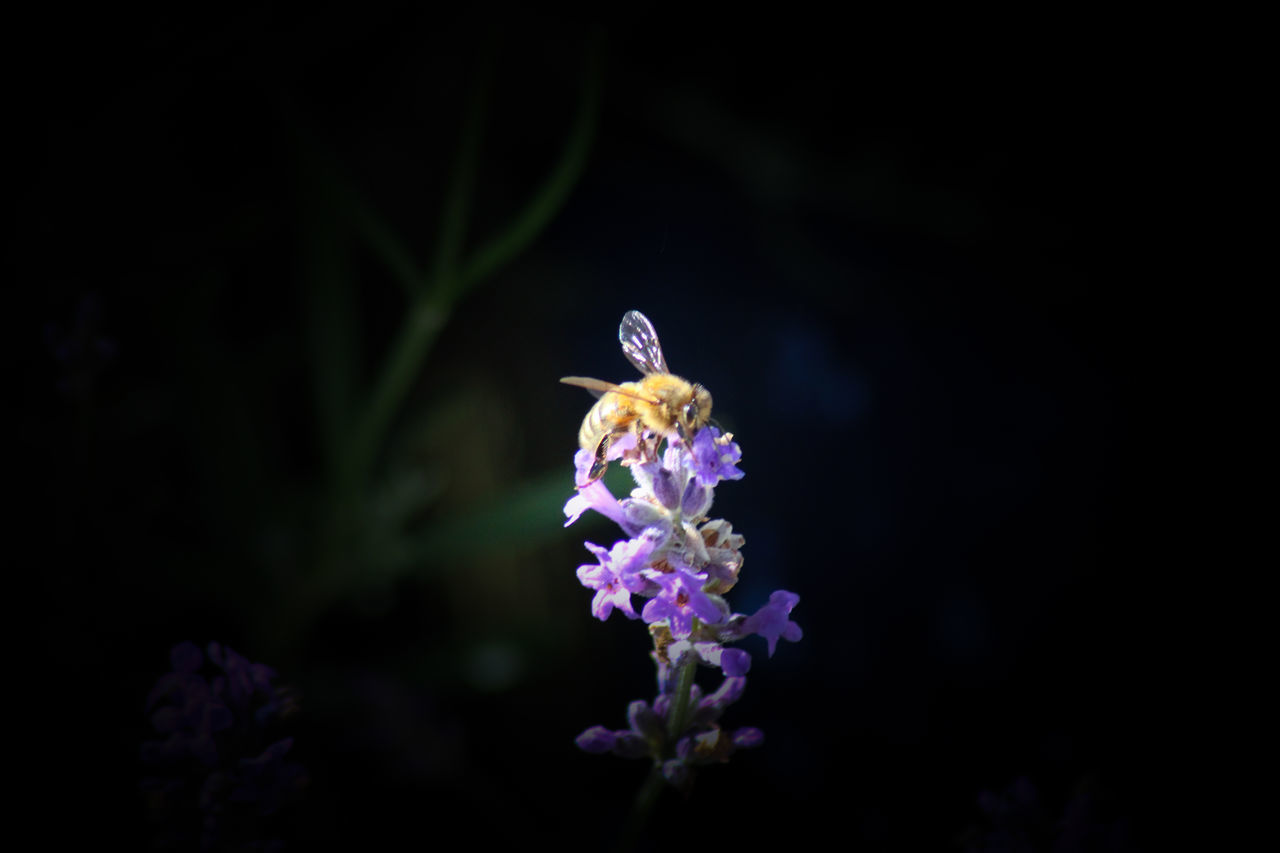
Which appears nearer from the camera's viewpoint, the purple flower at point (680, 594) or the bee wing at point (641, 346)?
the purple flower at point (680, 594)

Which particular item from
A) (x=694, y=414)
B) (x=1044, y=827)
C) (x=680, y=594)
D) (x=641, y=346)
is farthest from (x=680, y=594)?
(x=1044, y=827)

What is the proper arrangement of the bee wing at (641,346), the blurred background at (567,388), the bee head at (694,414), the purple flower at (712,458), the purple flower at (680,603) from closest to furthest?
the purple flower at (680,603), the purple flower at (712,458), the bee head at (694,414), the bee wing at (641,346), the blurred background at (567,388)

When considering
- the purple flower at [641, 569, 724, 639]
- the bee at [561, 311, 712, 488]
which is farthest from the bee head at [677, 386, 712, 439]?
the purple flower at [641, 569, 724, 639]

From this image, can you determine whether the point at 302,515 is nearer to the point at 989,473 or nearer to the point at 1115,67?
the point at 989,473

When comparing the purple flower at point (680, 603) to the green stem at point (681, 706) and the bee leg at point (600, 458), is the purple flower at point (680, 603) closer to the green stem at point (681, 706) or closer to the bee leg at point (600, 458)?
the green stem at point (681, 706)

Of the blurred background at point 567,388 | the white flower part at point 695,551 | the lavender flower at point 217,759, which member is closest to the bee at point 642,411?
the white flower part at point 695,551

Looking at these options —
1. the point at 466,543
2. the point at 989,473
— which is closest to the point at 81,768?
the point at 466,543

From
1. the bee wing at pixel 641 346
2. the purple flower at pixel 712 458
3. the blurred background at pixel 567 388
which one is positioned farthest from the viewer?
the blurred background at pixel 567 388
